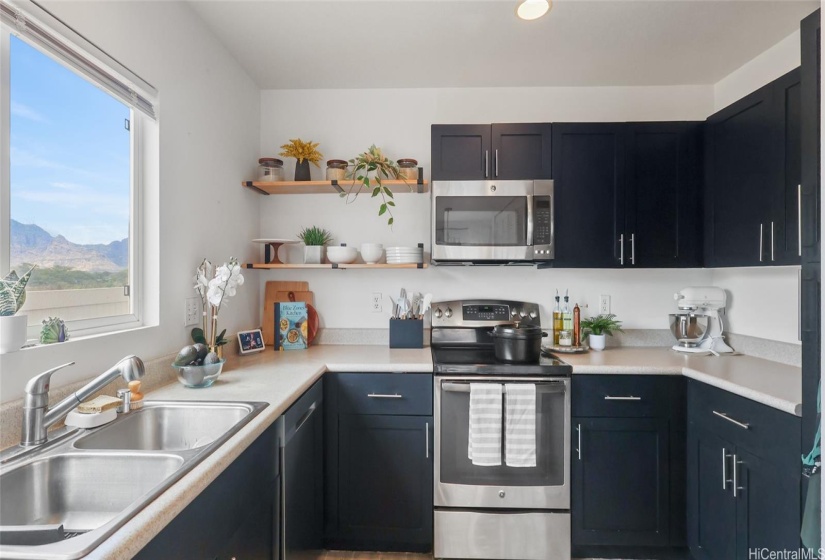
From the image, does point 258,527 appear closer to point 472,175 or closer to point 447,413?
point 447,413

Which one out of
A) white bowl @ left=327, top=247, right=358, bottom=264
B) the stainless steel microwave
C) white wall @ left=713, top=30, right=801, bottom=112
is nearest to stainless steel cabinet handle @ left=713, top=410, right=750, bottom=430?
the stainless steel microwave

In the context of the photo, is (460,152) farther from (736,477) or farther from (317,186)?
(736,477)

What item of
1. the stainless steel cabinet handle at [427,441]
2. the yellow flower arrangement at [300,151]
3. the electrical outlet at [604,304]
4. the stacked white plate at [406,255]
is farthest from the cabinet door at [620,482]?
the yellow flower arrangement at [300,151]

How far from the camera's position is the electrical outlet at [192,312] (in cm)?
181

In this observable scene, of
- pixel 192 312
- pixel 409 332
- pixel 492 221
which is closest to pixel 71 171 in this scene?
pixel 192 312

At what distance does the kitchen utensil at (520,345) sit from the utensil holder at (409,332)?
503 mm

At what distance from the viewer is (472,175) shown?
225 cm

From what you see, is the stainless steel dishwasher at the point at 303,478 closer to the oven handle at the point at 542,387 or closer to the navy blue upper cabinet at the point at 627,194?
the oven handle at the point at 542,387

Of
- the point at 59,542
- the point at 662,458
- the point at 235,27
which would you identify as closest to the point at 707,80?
the point at 662,458

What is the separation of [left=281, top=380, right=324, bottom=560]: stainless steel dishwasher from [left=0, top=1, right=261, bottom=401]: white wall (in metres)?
0.62

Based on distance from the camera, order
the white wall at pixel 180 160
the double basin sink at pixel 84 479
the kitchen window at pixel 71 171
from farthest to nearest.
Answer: the white wall at pixel 180 160 → the kitchen window at pixel 71 171 → the double basin sink at pixel 84 479

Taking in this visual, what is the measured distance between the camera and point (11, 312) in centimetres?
102

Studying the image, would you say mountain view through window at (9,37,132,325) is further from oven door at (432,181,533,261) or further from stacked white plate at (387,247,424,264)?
oven door at (432,181,533,261)

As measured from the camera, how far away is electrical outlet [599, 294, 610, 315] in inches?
100
